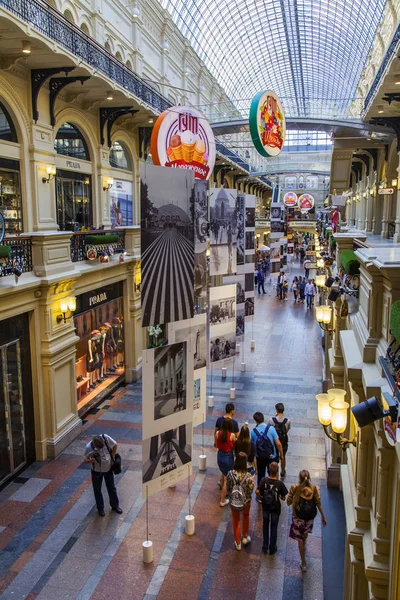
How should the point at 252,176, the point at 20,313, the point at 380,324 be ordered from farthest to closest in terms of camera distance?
1. the point at 252,176
2. the point at 20,313
3. the point at 380,324

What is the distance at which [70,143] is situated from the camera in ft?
46.9

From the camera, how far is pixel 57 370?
456 inches

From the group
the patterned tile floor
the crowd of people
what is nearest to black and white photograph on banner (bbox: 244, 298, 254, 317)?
the patterned tile floor

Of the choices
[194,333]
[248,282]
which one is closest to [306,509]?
[194,333]

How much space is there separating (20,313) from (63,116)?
575cm

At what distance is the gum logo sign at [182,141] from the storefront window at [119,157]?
7200 mm

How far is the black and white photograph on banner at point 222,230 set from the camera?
35.9 feet

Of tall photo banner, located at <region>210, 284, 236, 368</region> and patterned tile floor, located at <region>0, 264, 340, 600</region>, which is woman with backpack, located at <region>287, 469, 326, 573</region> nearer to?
patterned tile floor, located at <region>0, 264, 340, 600</region>

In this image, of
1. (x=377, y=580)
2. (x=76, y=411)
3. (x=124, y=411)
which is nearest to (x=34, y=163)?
(x=76, y=411)

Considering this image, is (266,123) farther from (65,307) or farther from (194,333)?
(65,307)

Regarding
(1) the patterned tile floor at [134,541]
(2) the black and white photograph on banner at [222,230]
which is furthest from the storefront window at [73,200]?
(1) the patterned tile floor at [134,541]

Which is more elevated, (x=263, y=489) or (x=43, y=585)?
(x=263, y=489)

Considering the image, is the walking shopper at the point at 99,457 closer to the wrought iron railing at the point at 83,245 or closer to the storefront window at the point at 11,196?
the storefront window at the point at 11,196

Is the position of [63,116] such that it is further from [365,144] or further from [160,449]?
[365,144]
